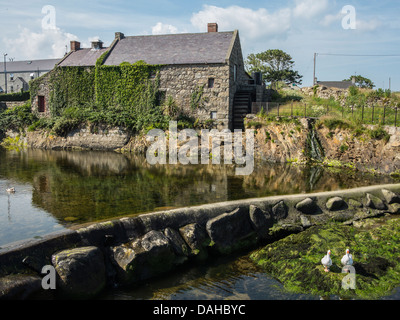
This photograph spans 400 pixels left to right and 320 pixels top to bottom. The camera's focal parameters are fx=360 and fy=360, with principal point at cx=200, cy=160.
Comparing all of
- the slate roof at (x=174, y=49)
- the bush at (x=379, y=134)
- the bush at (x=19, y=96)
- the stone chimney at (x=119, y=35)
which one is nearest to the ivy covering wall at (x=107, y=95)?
the slate roof at (x=174, y=49)

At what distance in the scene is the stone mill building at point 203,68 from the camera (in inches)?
920

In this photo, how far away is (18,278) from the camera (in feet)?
18.4

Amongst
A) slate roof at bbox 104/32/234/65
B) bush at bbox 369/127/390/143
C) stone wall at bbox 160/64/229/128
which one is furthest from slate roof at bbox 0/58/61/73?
bush at bbox 369/127/390/143

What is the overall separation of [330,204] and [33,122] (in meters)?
24.5

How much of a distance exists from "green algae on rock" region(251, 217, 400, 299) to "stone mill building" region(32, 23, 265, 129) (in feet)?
49.5

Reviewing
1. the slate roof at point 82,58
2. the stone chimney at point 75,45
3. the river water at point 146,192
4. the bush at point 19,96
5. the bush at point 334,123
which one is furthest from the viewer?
the bush at point 19,96

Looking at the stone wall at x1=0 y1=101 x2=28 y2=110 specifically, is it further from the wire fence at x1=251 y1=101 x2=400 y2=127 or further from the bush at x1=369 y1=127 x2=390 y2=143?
the bush at x1=369 y1=127 x2=390 y2=143

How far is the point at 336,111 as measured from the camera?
20500mm

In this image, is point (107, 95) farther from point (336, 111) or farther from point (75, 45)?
point (336, 111)

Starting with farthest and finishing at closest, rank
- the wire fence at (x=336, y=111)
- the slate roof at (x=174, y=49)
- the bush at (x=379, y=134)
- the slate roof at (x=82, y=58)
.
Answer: the slate roof at (x=82, y=58) → the slate roof at (x=174, y=49) → the wire fence at (x=336, y=111) → the bush at (x=379, y=134)

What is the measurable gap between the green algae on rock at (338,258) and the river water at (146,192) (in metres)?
0.38

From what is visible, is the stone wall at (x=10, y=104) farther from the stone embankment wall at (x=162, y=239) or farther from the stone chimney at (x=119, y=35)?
the stone embankment wall at (x=162, y=239)

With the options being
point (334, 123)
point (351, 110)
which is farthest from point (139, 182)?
point (351, 110)

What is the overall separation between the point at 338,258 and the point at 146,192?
608cm
